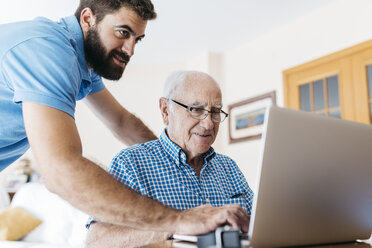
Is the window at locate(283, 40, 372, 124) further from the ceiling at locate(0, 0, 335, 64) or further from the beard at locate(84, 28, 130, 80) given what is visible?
the beard at locate(84, 28, 130, 80)

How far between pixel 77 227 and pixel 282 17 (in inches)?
121

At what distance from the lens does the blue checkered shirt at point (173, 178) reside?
1426 millimetres

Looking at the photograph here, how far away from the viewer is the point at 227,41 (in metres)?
5.01

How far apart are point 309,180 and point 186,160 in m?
0.76

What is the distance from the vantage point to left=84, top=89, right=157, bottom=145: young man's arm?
5.99 ft

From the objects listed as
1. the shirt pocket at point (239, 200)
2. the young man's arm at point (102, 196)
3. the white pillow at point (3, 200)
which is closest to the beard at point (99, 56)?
the young man's arm at point (102, 196)

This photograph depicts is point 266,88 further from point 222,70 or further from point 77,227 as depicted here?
point 77,227

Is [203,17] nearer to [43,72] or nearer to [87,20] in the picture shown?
[87,20]

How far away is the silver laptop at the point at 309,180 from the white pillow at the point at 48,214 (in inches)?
90.9

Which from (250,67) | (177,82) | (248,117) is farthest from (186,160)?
(250,67)

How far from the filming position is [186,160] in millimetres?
1606

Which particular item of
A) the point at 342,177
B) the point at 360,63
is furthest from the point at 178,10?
the point at 342,177

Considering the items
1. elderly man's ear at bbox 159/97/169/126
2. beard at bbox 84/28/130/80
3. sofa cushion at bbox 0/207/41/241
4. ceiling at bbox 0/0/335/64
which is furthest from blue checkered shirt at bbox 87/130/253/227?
ceiling at bbox 0/0/335/64

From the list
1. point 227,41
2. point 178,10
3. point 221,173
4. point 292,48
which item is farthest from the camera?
point 227,41
